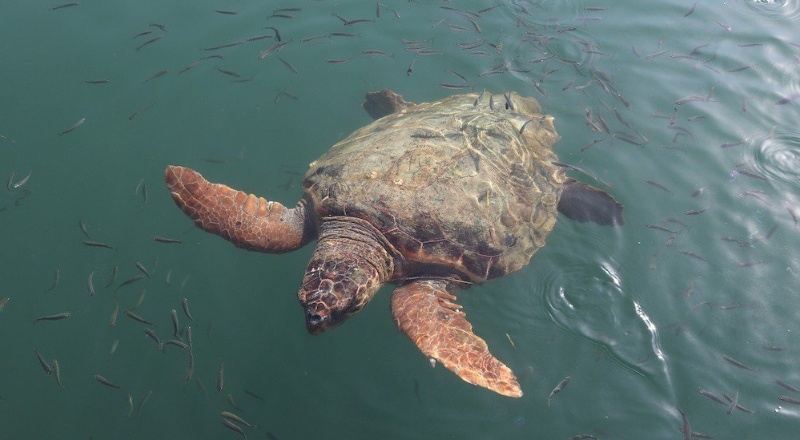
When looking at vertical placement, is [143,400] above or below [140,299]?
below

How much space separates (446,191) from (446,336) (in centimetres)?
140

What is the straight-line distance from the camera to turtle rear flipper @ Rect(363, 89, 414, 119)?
6680 millimetres

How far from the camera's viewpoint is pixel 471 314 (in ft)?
16.9

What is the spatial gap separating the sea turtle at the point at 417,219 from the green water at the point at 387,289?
0.74 meters

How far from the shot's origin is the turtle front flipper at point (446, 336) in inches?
149

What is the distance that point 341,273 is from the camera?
13.8 ft

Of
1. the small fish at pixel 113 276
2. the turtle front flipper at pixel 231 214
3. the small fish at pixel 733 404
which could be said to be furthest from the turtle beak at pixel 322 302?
the small fish at pixel 733 404

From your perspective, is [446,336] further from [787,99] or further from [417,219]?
[787,99]

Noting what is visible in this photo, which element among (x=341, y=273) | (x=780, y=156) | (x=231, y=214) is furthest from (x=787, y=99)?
(x=231, y=214)

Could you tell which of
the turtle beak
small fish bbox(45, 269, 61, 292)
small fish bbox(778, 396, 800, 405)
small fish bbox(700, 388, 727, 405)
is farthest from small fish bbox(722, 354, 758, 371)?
small fish bbox(45, 269, 61, 292)

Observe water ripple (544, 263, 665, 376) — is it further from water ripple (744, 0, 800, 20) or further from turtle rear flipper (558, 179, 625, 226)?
water ripple (744, 0, 800, 20)

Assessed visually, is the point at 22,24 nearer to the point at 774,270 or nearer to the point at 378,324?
the point at 378,324

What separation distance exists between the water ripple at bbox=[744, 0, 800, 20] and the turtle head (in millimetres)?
9002

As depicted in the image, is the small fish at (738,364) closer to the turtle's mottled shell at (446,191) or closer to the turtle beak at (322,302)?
the turtle's mottled shell at (446,191)
